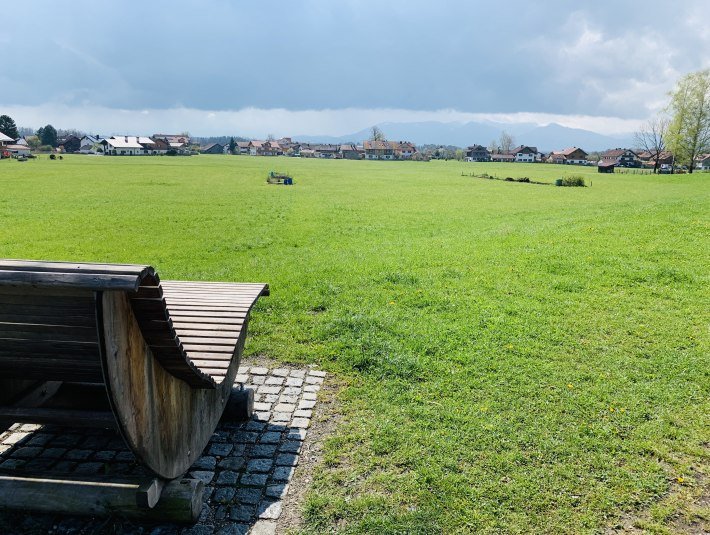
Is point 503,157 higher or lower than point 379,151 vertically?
lower

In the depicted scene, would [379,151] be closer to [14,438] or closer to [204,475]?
[14,438]

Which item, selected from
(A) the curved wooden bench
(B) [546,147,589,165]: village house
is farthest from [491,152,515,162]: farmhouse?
(A) the curved wooden bench

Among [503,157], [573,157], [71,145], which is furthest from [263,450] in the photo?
[503,157]

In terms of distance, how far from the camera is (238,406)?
4980 millimetres

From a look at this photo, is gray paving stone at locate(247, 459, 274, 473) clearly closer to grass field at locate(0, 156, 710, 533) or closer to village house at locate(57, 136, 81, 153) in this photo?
grass field at locate(0, 156, 710, 533)

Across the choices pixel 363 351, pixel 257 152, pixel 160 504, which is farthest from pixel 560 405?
pixel 257 152

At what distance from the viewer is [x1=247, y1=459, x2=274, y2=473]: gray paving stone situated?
14.2 feet

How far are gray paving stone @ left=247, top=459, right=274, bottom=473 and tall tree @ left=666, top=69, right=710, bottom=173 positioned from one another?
265ft

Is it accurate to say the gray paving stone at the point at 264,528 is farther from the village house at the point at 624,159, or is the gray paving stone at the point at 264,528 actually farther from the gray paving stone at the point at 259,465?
the village house at the point at 624,159

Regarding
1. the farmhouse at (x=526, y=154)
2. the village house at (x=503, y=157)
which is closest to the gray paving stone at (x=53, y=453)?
the village house at (x=503, y=157)

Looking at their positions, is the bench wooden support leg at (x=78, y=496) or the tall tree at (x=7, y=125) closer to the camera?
the bench wooden support leg at (x=78, y=496)

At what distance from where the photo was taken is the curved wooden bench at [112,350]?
2.38m

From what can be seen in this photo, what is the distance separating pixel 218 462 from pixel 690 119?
3222 inches

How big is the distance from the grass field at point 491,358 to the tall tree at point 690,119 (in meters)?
65.0
